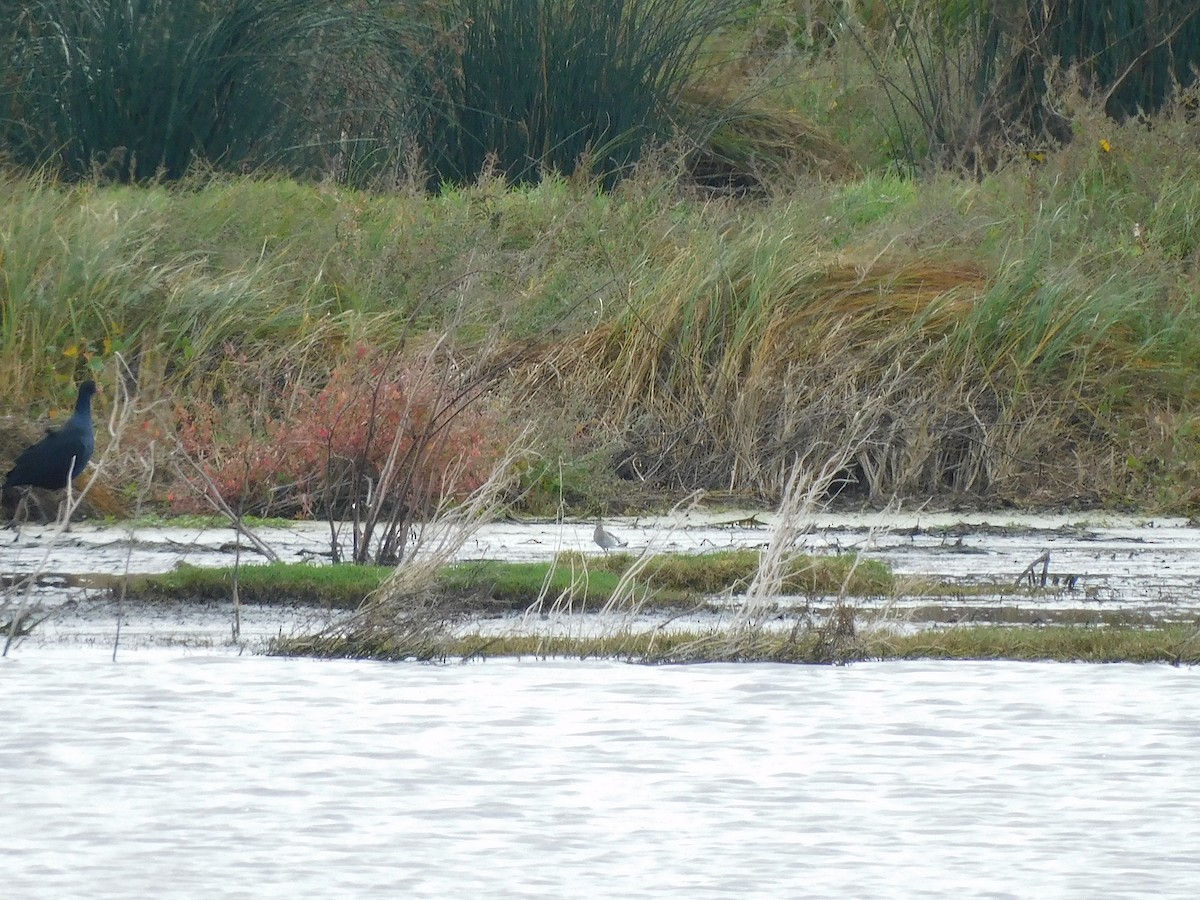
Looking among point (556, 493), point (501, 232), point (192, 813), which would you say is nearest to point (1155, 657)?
point (192, 813)

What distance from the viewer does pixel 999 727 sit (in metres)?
8.52

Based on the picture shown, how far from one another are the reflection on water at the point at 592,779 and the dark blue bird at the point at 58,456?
110 inches

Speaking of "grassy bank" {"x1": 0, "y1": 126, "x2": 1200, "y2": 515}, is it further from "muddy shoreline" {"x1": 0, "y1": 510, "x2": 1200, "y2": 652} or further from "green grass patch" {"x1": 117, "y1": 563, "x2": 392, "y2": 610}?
"green grass patch" {"x1": 117, "y1": 563, "x2": 392, "y2": 610}

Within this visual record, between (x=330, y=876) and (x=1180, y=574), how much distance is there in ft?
21.3

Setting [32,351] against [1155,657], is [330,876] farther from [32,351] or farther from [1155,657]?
[32,351]

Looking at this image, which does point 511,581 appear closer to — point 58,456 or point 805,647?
point 805,647

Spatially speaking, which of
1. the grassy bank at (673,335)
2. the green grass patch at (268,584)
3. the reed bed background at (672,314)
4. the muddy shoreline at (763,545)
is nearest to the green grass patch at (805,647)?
the muddy shoreline at (763,545)

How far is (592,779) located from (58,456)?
5.15 meters

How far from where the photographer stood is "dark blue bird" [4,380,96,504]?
39.3ft

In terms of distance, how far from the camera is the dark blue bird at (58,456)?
1198 cm

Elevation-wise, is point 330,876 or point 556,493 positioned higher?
point 330,876

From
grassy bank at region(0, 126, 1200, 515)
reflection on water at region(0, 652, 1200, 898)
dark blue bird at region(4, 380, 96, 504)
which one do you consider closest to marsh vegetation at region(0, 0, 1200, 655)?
grassy bank at region(0, 126, 1200, 515)

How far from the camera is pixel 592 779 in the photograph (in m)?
7.75

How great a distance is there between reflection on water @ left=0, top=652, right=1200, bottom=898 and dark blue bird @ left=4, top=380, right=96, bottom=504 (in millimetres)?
2788
